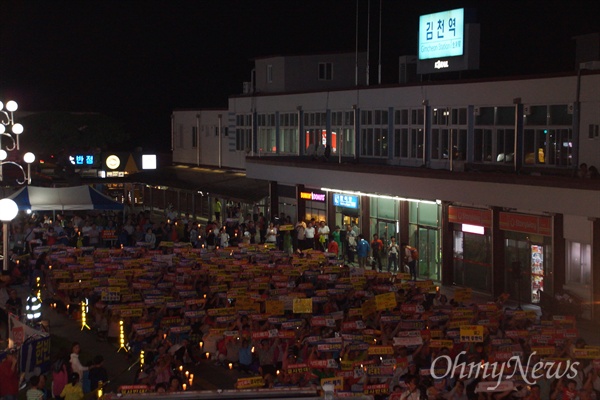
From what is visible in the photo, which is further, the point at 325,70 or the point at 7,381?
the point at 325,70

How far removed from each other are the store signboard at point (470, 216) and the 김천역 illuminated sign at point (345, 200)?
7.27 meters

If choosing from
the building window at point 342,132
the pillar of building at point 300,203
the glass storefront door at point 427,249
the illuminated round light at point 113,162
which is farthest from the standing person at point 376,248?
the illuminated round light at point 113,162

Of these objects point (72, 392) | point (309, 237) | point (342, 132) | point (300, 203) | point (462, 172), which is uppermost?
point (342, 132)

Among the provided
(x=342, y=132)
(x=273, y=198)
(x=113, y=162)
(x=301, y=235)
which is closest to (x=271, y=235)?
(x=301, y=235)

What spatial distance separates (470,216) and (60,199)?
1722cm

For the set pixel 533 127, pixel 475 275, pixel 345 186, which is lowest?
pixel 475 275

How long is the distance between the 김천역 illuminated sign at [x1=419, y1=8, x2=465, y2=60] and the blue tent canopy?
14.7 m

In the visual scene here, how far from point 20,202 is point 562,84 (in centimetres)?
2179

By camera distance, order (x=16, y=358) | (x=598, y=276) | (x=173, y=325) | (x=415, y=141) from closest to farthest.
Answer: (x=16, y=358) → (x=173, y=325) → (x=598, y=276) → (x=415, y=141)

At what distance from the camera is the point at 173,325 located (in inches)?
871

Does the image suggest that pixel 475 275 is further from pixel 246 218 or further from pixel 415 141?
pixel 246 218

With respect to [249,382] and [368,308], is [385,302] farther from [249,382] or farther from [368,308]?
[249,382]

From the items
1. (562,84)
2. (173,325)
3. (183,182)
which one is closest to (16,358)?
(173,325)

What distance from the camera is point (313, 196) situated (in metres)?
44.0
